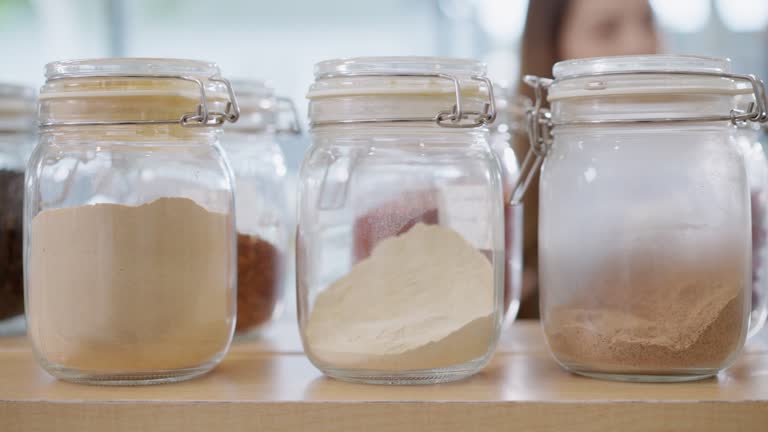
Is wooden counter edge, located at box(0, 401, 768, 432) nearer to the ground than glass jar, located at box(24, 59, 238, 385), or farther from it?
nearer to the ground

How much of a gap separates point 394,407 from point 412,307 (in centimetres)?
7

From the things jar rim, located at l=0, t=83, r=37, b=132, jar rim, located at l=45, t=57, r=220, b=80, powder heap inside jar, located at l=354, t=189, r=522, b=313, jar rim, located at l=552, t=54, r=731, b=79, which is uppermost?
jar rim, located at l=45, t=57, r=220, b=80

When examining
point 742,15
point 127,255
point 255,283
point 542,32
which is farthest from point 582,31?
point 742,15

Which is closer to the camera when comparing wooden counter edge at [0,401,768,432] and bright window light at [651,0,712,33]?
wooden counter edge at [0,401,768,432]

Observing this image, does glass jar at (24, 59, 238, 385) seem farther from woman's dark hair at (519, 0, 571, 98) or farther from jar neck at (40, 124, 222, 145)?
woman's dark hair at (519, 0, 571, 98)

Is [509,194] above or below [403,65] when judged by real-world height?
below

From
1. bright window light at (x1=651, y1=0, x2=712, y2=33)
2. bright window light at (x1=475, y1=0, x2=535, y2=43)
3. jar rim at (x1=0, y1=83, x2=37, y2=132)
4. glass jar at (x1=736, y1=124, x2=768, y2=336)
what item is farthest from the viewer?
bright window light at (x1=475, y1=0, x2=535, y2=43)

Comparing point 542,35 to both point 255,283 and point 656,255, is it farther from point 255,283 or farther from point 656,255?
point 656,255

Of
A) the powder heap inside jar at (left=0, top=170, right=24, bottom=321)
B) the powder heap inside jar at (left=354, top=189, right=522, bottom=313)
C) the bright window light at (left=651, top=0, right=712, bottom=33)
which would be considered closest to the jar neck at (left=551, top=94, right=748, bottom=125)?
the powder heap inside jar at (left=354, top=189, right=522, bottom=313)

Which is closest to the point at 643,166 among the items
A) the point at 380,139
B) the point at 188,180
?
the point at 380,139

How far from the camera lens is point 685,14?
309 centimetres

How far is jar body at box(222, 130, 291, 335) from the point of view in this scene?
84 centimetres

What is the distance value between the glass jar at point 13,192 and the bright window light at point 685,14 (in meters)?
2.47

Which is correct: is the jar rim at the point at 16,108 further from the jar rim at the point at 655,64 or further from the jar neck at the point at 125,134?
the jar rim at the point at 655,64
